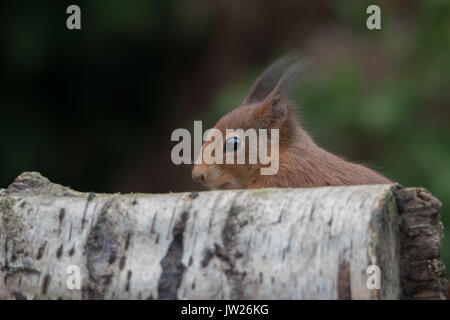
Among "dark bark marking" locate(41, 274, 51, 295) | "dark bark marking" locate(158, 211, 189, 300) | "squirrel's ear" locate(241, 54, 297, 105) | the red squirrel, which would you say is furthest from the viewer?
"squirrel's ear" locate(241, 54, 297, 105)

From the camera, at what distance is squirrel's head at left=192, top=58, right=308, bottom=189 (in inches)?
137

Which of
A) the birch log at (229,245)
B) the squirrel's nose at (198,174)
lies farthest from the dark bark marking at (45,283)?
the squirrel's nose at (198,174)

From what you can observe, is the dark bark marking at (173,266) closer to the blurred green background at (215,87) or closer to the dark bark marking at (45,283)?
the dark bark marking at (45,283)

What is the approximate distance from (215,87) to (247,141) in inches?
156

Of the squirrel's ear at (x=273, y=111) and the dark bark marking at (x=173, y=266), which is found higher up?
the squirrel's ear at (x=273, y=111)

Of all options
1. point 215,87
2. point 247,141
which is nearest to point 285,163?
point 247,141

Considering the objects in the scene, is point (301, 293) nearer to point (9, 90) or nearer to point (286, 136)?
point (286, 136)

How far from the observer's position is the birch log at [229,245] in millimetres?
2375

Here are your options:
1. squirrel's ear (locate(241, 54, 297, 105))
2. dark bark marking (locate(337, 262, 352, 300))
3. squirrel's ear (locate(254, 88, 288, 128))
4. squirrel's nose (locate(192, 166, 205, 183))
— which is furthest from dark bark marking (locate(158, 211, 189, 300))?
squirrel's ear (locate(241, 54, 297, 105))

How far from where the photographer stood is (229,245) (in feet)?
8.19

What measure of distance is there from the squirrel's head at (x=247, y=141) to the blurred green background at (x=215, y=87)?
1448 mm

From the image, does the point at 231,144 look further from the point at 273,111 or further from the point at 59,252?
the point at 59,252

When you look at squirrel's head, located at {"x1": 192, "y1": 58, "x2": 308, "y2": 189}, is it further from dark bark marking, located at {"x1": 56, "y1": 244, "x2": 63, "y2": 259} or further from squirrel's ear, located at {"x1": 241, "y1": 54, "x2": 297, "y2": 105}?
dark bark marking, located at {"x1": 56, "y1": 244, "x2": 63, "y2": 259}
